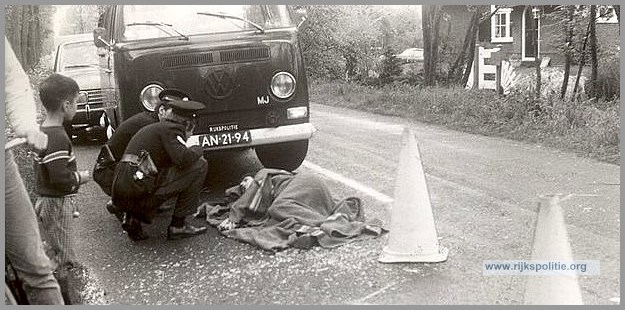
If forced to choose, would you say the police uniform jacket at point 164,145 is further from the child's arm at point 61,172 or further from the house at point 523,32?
the house at point 523,32

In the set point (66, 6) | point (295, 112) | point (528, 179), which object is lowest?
point (528, 179)

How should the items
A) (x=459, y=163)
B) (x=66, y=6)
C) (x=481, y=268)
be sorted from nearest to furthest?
(x=481, y=268) → (x=66, y=6) → (x=459, y=163)

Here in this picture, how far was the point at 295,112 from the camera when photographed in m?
6.37

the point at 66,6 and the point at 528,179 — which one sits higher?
the point at 66,6

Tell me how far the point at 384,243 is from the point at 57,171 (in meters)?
1.91

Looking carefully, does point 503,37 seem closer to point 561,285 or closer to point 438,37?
point 438,37

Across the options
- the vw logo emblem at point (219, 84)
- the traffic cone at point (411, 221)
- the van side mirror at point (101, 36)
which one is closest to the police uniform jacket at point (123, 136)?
the vw logo emblem at point (219, 84)

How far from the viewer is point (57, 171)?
12.6 feet

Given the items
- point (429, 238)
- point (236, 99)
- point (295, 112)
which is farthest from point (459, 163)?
point (429, 238)

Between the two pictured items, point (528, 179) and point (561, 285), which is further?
point (528, 179)

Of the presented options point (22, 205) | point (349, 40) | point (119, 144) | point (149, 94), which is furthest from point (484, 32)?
point (22, 205)

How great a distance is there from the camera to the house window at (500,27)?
1095cm

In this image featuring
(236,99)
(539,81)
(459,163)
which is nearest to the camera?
(236,99)

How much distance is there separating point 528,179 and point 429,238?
2176 mm
